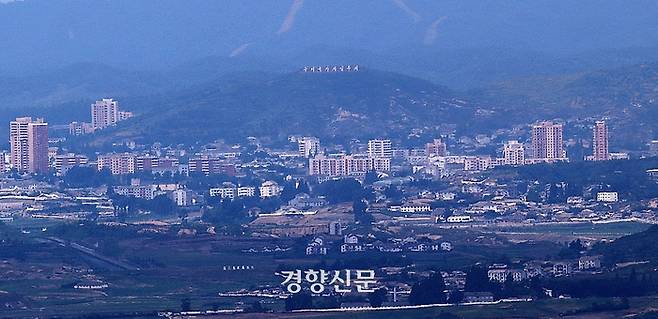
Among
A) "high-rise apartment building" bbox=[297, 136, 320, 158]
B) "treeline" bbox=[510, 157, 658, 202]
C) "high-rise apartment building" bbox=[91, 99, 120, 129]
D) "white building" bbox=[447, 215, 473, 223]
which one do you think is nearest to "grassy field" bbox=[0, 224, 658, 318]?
"white building" bbox=[447, 215, 473, 223]

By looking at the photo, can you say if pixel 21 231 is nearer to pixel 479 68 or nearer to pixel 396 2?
pixel 479 68

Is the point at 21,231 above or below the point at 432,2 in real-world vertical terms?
below

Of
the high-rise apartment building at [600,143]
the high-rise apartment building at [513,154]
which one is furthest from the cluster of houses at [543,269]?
the high-rise apartment building at [600,143]

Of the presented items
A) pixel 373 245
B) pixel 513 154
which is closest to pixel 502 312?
pixel 373 245

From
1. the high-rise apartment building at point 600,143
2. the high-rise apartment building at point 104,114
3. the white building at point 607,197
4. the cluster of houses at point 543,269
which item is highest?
the high-rise apartment building at point 104,114

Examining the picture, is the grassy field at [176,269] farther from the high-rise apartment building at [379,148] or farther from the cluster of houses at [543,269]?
the high-rise apartment building at [379,148]

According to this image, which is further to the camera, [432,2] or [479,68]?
[432,2]

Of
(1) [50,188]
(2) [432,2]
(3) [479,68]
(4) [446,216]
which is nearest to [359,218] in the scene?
(4) [446,216]
